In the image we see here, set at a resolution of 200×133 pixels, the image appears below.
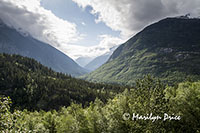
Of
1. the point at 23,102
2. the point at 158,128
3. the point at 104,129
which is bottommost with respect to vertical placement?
the point at 23,102

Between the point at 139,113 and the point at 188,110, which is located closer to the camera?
the point at 139,113

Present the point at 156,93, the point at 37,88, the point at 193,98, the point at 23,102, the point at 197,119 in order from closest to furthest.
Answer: the point at 156,93 → the point at 197,119 → the point at 193,98 → the point at 23,102 → the point at 37,88

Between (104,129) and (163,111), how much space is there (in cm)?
2640

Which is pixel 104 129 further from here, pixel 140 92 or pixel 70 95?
pixel 70 95

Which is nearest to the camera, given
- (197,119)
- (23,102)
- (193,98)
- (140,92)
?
(140,92)

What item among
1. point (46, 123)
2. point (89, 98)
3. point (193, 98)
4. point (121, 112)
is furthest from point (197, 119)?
point (89, 98)

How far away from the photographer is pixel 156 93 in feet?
61.4

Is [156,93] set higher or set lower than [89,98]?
higher

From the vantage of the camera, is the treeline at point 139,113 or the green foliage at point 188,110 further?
the green foliage at point 188,110

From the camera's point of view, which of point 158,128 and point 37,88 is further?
point 37,88

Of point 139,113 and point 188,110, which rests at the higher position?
point 139,113

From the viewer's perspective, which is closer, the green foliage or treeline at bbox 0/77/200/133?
treeline at bbox 0/77/200/133

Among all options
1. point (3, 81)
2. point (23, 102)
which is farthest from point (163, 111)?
point (3, 81)

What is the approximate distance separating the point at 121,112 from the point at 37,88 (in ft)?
581
